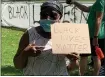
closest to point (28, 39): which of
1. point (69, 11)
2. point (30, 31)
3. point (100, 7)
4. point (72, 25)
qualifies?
point (30, 31)

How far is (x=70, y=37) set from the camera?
145 inches

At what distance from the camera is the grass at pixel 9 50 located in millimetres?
8161

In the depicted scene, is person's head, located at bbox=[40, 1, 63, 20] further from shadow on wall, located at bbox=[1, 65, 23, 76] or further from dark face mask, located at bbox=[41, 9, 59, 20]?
shadow on wall, located at bbox=[1, 65, 23, 76]

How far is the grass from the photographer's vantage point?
26.8ft

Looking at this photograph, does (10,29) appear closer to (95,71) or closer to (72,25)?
(95,71)

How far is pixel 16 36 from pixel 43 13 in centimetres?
1089

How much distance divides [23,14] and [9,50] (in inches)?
226

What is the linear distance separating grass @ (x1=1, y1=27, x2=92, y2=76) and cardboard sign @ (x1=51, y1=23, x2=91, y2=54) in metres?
4.04

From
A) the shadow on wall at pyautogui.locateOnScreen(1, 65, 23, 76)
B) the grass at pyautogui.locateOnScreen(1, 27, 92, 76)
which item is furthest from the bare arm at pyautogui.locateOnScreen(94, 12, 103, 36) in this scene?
the shadow on wall at pyautogui.locateOnScreen(1, 65, 23, 76)

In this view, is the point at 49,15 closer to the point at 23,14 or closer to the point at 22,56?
the point at 22,56

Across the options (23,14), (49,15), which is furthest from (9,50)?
(49,15)

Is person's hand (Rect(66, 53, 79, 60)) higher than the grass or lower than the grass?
higher

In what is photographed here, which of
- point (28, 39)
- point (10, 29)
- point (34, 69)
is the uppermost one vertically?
point (28, 39)

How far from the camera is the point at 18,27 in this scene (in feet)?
55.5
